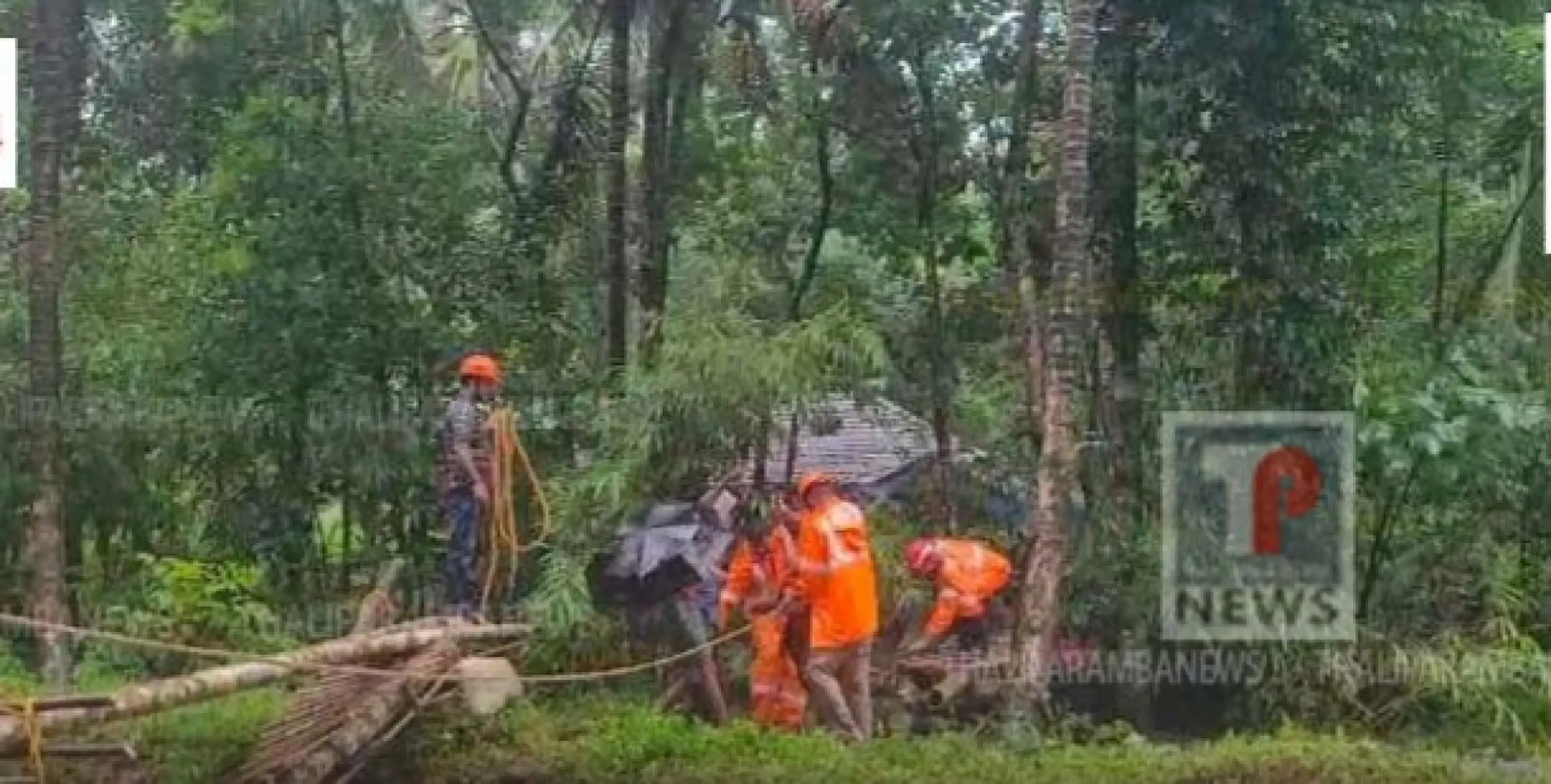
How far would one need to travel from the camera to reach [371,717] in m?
9.24

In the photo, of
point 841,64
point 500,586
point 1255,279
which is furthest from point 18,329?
point 1255,279

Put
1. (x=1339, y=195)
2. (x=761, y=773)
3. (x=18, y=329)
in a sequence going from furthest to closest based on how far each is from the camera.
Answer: (x=18, y=329) → (x=1339, y=195) → (x=761, y=773)

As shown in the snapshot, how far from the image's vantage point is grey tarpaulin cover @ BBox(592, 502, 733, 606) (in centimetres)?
1043

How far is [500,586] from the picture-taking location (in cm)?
1116

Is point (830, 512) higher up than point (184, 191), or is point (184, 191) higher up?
point (184, 191)

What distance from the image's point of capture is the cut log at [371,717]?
9.10 m

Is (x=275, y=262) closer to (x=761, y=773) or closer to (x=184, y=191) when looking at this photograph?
(x=184, y=191)

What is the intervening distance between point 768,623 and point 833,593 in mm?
537

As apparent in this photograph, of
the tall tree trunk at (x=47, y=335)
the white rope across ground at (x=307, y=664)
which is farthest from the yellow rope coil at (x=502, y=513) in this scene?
the tall tree trunk at (x=47, y=335)

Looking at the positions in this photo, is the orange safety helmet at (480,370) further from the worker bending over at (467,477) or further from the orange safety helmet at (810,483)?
the orange safety helmet at (810,483)

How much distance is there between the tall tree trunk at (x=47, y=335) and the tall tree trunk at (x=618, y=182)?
377 centimetres

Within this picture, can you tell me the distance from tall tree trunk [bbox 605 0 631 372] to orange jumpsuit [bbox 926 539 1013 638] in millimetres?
4123

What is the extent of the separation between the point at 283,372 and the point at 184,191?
185 cm

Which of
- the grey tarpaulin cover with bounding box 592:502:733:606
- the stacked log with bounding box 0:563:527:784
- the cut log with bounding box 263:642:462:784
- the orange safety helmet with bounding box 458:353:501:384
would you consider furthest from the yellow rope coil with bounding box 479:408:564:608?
the cut log with bounding box 263:642:462:784
